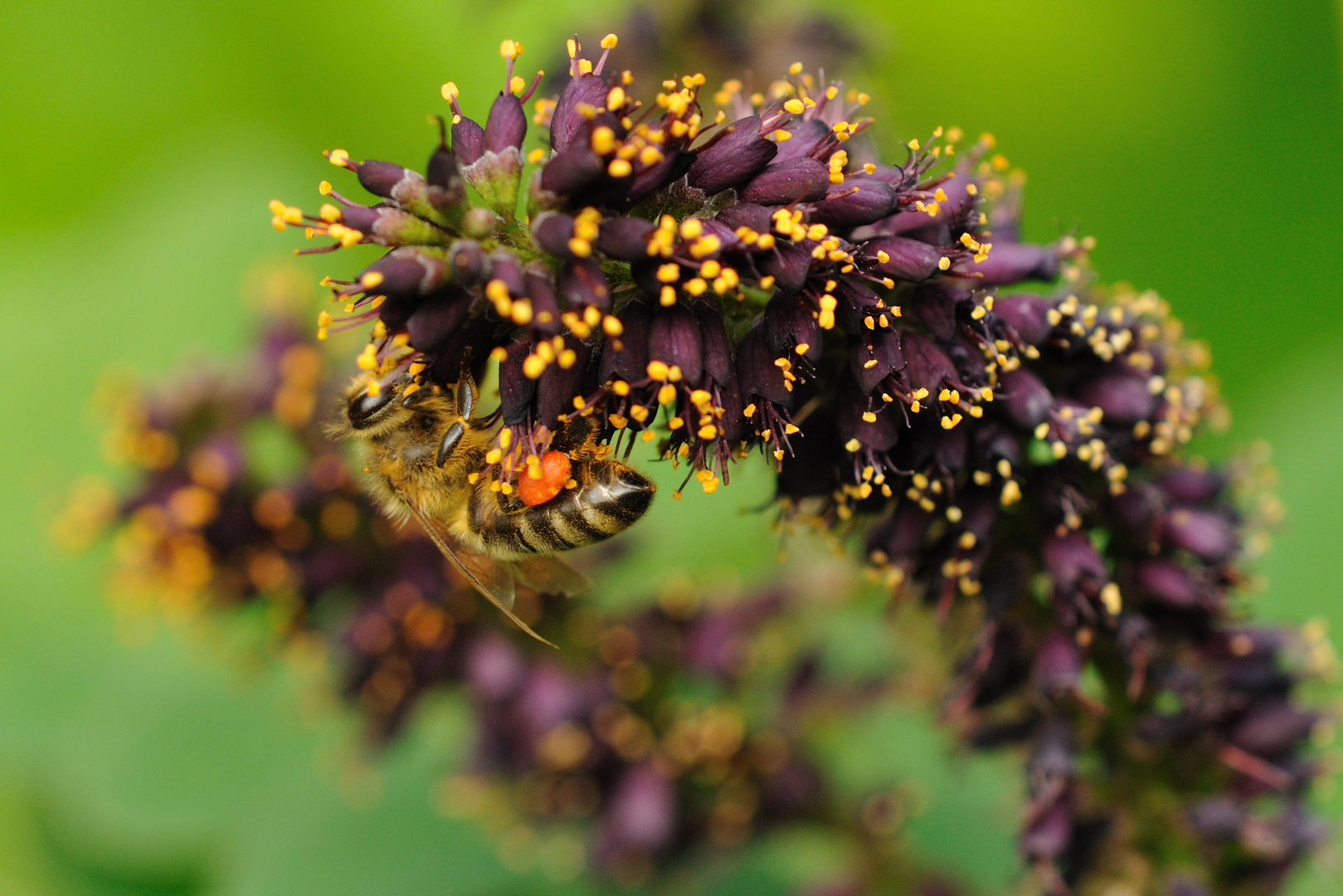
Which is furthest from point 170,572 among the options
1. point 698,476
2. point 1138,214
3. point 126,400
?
point 1138,214

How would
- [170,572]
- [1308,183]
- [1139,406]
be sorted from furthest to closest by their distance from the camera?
[1308,183]
[170,572]
[1139,406]

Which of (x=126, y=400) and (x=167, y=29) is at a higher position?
(x=167, y=29)

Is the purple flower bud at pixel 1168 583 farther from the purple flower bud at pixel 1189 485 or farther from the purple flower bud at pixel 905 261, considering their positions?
the purple flower bud at pixel 905 261

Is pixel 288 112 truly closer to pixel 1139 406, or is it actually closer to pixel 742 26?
pixel 742 26

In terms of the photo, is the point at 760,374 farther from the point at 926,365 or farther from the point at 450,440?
the point at 450,440

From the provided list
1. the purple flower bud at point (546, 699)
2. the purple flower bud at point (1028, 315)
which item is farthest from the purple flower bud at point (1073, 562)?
the purple flower bud at point (546, 699)

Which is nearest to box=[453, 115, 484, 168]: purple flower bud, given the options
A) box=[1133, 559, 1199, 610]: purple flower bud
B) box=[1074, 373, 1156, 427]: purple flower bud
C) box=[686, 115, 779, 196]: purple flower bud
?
box=[686, 115, 779, 196]: purple flower bud
